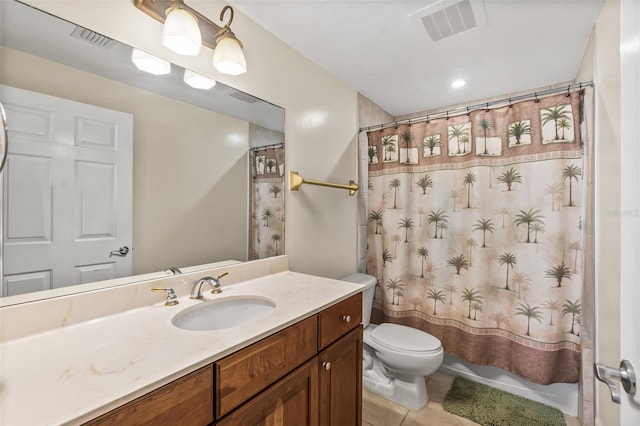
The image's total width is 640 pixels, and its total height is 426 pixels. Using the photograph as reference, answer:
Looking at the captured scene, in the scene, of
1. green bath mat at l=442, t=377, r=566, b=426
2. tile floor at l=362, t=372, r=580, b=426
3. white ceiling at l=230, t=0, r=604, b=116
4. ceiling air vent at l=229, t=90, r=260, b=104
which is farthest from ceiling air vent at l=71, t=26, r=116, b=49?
green bath mat at l=442, t=377, r=566, b=426

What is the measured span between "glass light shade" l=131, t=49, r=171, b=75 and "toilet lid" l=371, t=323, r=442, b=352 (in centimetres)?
186

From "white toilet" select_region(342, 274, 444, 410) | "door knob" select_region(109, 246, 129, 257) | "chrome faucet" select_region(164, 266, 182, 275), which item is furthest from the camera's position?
"white toilet" select_region(342, 274, 444, 410)

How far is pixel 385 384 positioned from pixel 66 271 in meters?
1.84

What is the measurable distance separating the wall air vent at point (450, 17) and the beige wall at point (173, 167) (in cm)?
114

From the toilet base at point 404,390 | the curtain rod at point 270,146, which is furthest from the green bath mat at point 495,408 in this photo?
the curtain rod at point 270,146

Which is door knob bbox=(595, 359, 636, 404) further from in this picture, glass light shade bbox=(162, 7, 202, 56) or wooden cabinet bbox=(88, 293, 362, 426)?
glass light shade bbox=(162, 7, 202, 56)

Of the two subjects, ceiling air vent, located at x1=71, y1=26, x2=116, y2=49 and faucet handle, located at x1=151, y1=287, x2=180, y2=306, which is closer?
ceiling air vent, located at x1=71, y1=26, x2=116, y2=49

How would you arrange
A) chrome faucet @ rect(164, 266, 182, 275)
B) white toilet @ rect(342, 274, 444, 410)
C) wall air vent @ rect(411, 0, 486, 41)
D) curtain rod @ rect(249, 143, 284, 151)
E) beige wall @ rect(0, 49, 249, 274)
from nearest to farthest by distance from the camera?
beige wall @ rect(0, 49, 249, 274) → chrome faucet @ rect(164, 266, 182, 275) → wall air vent @ rect(411, 0, 486, 41) → curtain rod @ rect(249, 143, 284, 151) → white toilet @ rect(342, 274, 444, 410)

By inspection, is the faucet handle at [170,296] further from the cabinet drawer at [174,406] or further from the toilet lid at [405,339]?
the toilet lid at [405,339]

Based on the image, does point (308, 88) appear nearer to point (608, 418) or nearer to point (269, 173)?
point (269, 173)

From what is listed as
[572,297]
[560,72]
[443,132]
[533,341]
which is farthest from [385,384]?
[560,72]

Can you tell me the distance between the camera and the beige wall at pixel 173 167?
875 millimetres

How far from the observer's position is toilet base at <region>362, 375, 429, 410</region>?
1.70 meters

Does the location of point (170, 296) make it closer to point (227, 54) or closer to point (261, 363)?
point (261, 363)
